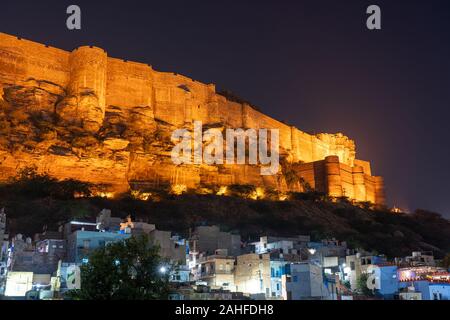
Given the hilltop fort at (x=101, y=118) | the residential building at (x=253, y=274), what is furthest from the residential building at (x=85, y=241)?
the hilltop fort at (x=101, y=118)

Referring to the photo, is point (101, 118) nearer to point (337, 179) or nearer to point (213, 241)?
point (213, 241)

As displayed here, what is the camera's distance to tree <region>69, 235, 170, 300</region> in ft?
62.4

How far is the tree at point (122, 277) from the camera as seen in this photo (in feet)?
62.4

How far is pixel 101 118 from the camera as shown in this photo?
2186 inches

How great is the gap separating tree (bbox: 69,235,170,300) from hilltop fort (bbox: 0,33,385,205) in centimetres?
2960

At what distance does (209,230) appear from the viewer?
3625 cm

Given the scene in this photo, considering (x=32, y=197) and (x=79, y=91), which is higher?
(x=79, y=91)

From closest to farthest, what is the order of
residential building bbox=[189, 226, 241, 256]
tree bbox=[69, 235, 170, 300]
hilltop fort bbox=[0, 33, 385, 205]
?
tree bbox=[69, 235, 170, 300]
residential building bbox=[189, 226, 241, 256]
hilltop fort bbox=[0, 33, 385, 205]

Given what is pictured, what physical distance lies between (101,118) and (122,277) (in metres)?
37.6

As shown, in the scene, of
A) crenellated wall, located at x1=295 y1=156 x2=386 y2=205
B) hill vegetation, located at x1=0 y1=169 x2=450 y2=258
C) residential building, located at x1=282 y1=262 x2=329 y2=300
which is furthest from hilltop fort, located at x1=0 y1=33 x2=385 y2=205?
residential building, located at x1=282 y1=262 x2=329 y2=300

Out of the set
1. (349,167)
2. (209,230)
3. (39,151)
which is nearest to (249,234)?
(209,230)

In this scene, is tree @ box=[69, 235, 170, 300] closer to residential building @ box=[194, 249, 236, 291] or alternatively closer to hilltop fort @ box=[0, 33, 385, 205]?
residential building @ box=[194, 249, 236, 291]
